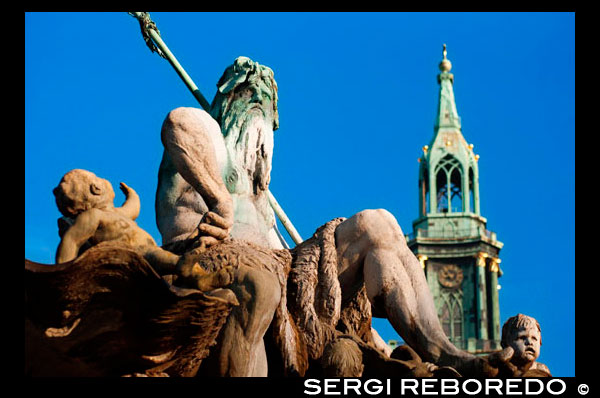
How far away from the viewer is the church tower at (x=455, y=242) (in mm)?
86125

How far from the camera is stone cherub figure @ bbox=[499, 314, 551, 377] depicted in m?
8.28

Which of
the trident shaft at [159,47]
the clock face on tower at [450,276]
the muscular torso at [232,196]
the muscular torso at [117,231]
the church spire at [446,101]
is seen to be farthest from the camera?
the church spire at [446,101]

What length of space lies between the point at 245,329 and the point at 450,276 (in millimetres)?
80110

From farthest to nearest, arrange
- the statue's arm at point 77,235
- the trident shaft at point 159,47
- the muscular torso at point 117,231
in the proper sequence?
the trident shaft at point 159,47
the muscular torso at point 117,231
the statue's arm at point 77,235

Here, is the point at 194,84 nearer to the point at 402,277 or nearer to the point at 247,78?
the point at 247,78

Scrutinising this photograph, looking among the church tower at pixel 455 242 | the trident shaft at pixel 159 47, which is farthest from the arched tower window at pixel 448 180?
the trident shaft at pixel 159 47

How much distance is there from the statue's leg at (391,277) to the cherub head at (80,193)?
77.2 inches

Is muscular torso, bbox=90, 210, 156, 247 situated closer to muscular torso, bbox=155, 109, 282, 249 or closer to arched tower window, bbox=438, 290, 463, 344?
muscular torso, bbox=155, 109, 282, 249

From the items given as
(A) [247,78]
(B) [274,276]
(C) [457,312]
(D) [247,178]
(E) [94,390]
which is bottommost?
(E) [94,390]

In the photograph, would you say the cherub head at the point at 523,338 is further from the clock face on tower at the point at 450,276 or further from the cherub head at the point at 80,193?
the clock face on tower at the point at 450,276

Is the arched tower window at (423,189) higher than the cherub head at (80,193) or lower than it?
higher

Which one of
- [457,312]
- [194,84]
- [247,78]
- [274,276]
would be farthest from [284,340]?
[457,312]

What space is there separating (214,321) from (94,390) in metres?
0.84

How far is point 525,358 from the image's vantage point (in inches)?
328
